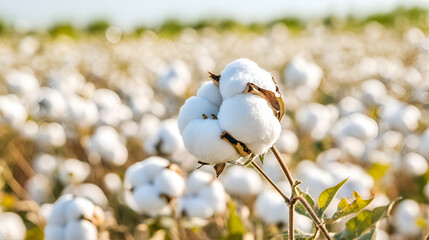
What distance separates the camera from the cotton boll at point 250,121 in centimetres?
50

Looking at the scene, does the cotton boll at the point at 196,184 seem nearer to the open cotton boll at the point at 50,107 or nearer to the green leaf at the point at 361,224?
the green leaf at the point at 361,224

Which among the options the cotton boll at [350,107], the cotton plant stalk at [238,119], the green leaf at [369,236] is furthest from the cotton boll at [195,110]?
the cotton boll at [350,107]

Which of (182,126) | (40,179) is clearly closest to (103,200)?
(40,179)

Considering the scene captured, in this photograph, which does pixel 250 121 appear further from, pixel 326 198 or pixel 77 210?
pixel 77 210

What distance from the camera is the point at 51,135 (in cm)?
195

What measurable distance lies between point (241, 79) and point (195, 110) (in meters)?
0.07

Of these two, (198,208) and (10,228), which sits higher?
(198,208)

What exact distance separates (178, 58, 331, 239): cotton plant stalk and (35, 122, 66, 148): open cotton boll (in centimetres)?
155

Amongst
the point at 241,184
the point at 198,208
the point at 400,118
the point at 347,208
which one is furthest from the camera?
the point at 400,118

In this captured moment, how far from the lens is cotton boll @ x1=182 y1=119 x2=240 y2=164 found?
1.67 ft

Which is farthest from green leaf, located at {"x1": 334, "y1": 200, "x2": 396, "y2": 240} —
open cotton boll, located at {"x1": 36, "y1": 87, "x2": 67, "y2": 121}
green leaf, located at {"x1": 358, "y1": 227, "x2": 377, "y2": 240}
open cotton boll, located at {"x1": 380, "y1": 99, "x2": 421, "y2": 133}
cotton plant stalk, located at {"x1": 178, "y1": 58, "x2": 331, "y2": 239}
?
open cotton boll, located at {"x1": 36, "y1": 87, "x2": 67, "y2": 121}

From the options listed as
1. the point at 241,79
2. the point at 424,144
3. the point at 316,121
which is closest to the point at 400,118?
the point at 424,144

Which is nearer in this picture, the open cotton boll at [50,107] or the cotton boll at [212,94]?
the cotton boll at [212,94]

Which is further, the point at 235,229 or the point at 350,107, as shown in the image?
the point at 350,107
